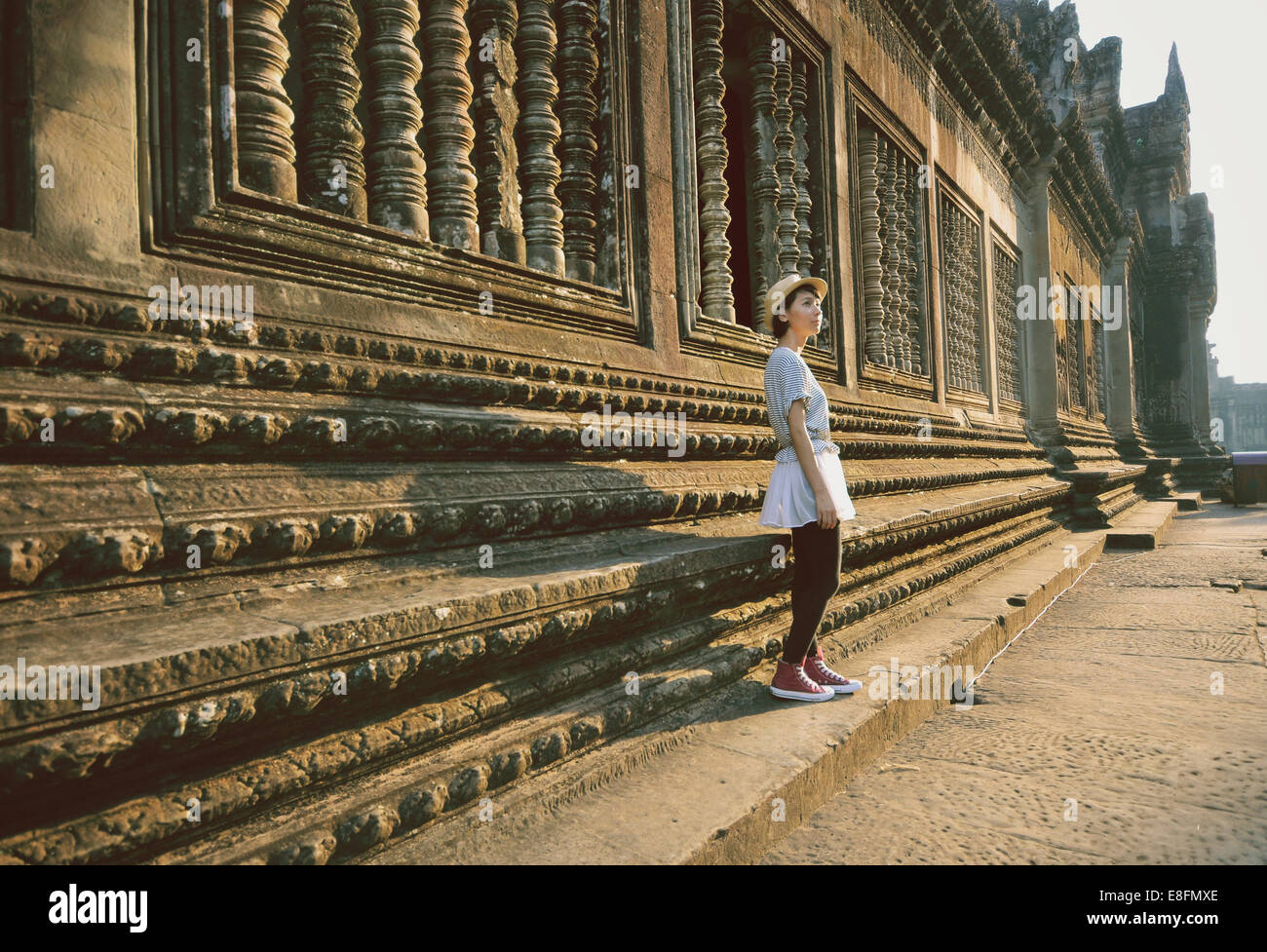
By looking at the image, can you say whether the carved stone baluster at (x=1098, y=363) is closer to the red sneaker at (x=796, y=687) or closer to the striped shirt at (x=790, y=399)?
the striped shirt at (x=790, y=399)

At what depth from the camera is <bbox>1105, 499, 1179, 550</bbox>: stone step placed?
799 centimetres

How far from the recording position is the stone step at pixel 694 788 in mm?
1471

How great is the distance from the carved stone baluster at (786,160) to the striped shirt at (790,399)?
7.15 feet

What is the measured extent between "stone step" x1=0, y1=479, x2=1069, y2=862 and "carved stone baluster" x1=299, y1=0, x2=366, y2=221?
1.03 m

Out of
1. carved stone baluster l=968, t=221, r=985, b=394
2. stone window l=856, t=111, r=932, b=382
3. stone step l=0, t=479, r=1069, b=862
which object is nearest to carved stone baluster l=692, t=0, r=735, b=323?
stone step l=0, t=479, r=1069, b=862

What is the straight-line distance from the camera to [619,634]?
212 cm

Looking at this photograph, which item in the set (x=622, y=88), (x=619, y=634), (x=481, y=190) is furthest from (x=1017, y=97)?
(x=619, y=634)

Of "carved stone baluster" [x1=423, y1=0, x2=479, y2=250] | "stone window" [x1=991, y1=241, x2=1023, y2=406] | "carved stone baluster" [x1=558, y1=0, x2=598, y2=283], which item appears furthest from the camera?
"stone window" [x1=991, y1=241, x2=1023, y2=406]

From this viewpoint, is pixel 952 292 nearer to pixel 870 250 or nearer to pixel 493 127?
pixel 870 250

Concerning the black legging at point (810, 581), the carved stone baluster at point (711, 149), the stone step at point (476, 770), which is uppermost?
the carved stone baluster at point (711, 149)

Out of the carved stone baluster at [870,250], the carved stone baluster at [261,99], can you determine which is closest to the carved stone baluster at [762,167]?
the carved stone baluster at [870,250]

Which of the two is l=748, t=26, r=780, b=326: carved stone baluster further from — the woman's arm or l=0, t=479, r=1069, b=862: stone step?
l=0, t=479, r=1069, b=862: stone step

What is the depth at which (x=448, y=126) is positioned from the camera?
2336 mm

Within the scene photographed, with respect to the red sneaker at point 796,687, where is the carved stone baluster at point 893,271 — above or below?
above
